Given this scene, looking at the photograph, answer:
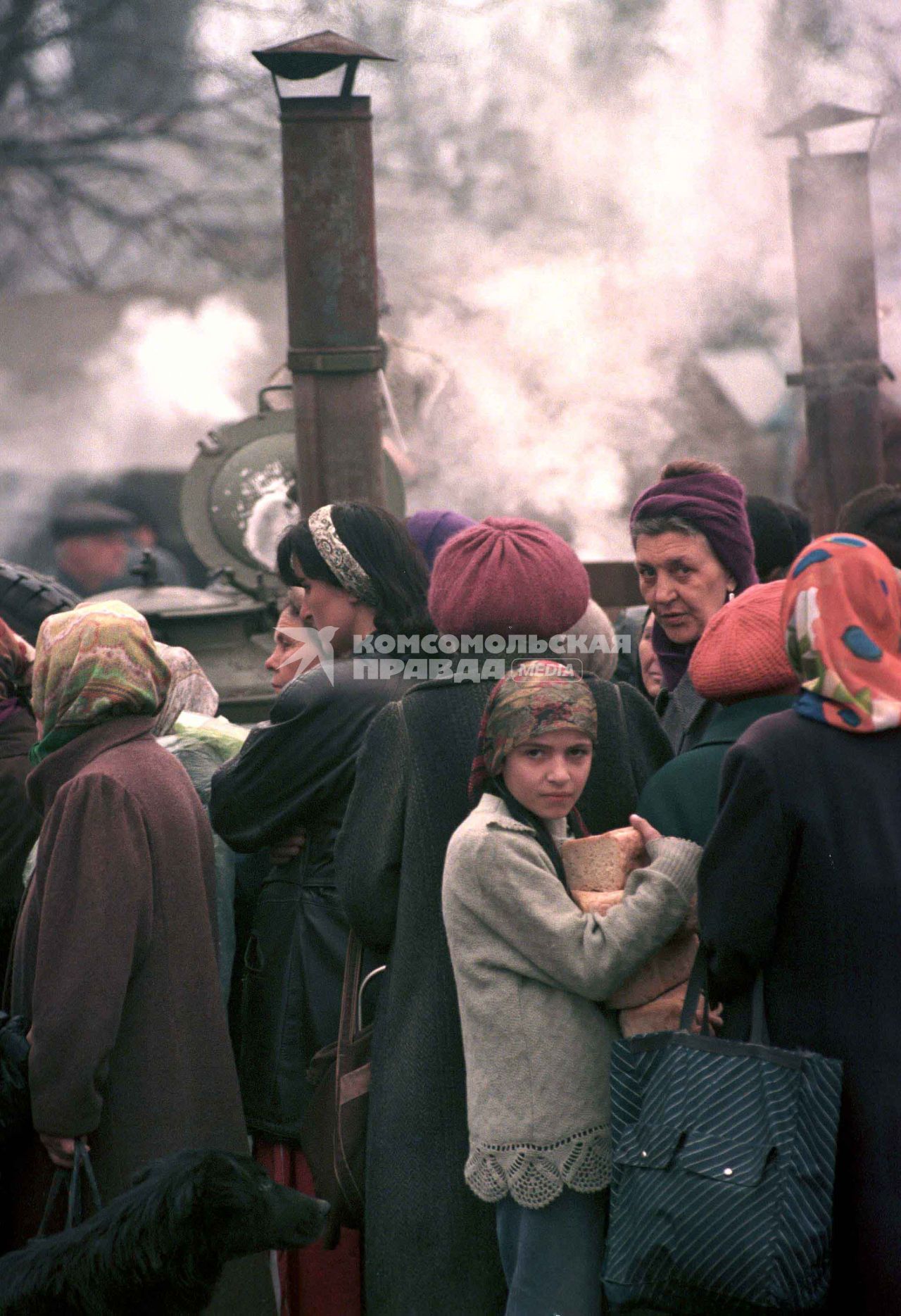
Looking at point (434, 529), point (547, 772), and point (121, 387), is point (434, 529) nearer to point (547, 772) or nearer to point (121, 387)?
point (547, 772)

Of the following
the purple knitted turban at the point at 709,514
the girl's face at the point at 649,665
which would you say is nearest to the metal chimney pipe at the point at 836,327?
the girl's face at the point at 649,665

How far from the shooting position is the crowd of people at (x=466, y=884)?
2.26 meters

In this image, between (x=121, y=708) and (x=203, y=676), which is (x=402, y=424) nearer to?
(x=203, y=676)

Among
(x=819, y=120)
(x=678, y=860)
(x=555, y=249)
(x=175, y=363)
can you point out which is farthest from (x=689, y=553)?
(x=175, y=363)

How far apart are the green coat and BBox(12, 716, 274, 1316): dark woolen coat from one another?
3.00ft

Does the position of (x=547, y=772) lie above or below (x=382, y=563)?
below

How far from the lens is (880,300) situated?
9242mm

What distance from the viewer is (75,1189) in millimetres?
2779

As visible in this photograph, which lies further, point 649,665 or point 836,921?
point 649,665

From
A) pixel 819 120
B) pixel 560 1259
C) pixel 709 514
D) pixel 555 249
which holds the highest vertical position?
pixel 555 249

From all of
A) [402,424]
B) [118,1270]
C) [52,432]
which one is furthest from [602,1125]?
[52,432]

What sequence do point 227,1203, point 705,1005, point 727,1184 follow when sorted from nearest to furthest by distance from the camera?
point 727,1184 < point 705,1005 < point 227,1203

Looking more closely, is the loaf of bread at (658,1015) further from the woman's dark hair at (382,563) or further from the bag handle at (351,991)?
the woman's dark hair at (382,563)

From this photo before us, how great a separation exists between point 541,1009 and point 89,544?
35.3 ft
